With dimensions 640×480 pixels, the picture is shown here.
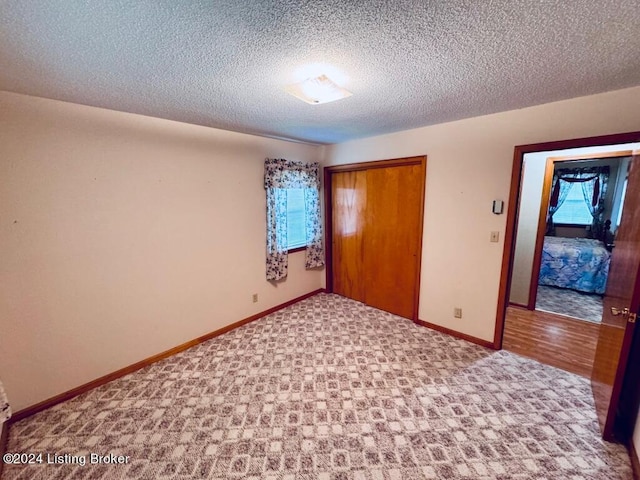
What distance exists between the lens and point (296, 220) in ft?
11.9

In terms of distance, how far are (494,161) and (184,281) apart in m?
3.16

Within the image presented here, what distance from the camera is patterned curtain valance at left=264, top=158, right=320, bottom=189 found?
3062mm

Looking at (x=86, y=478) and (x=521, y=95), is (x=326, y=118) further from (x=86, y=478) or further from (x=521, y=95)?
(x=86, y=478)

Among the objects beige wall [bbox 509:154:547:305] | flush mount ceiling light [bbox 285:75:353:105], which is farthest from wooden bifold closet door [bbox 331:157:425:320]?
flush mount ceiling light [bbox 285:75:353:105]

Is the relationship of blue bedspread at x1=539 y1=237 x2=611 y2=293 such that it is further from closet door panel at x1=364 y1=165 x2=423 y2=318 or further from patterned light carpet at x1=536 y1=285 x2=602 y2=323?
closet door panel at x1=364 y1=165 x2=423 y2=318

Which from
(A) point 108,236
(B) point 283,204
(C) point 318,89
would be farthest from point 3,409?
(B) point 283,204

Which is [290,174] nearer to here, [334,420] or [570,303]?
[334,420]

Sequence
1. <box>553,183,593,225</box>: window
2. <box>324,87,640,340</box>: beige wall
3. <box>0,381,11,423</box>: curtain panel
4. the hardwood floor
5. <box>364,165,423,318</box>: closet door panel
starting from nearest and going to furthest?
<box>0,381,11,423</box>: curtain panel < <box>324,87,640,340</box>: beige wall < the hardwood floor < <box>364,165,423,318</box>: closet door panel < <box>553,183,593,225</box>: window

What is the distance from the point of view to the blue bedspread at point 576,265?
378 centimetres

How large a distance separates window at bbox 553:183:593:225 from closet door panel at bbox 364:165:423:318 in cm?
465

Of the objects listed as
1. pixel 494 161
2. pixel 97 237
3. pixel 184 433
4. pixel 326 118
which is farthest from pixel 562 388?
pixel 97 237

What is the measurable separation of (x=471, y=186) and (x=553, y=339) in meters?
1.88

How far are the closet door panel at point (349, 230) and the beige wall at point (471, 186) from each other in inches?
21.5

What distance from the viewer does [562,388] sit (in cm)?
200
